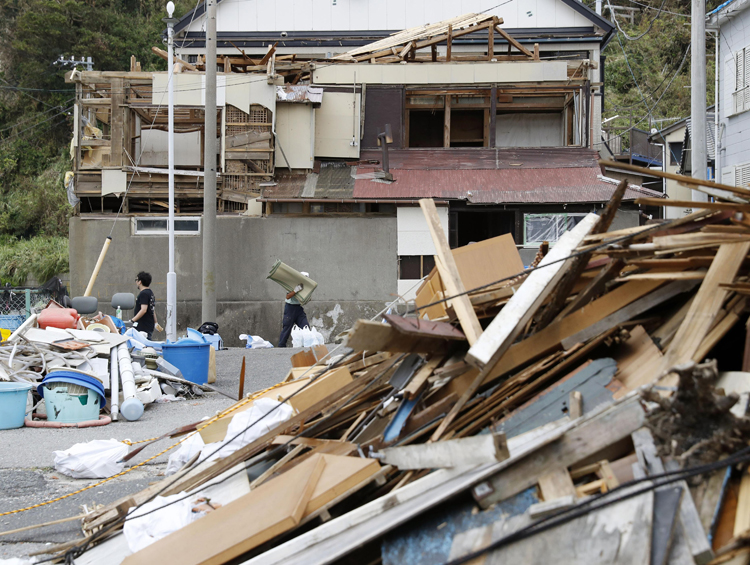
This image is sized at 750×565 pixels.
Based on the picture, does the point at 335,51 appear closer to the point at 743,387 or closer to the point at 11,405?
the point at 11,405

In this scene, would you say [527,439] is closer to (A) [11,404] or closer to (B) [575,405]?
(B) [575,405]

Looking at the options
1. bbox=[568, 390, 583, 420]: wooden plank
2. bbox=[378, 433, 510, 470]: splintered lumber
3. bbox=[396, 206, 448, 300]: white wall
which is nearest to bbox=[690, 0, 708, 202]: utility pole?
bbox=[396, 206, 448, 300]: white wall

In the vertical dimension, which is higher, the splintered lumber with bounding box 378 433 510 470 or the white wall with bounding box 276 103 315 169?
the white wall with bounding box 276 103 315 169

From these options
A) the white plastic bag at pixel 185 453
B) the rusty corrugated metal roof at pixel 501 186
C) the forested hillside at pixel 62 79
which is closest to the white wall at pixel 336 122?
the rusty corrugated metal roof at pixel 501 186

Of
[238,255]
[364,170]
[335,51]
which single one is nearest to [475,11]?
[335,51]

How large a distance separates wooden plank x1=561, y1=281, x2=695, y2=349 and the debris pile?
0.03 ft

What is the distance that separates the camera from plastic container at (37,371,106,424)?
843 cm

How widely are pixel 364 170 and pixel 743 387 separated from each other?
17.8 m

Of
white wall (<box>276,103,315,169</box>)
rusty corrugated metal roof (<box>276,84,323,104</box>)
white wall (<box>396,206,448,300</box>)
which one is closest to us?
white wall (<box>396,206,448,300</box>)

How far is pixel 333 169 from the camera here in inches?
822

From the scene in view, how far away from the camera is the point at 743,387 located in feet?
11.2

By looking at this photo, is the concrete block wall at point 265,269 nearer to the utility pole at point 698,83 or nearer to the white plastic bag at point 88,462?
the utility pole at point 698,83

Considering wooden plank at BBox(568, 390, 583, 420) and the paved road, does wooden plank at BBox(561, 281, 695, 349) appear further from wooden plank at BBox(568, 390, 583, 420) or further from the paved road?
the paved road

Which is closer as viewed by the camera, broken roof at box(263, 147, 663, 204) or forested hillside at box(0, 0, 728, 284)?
broken roof at box(263, 147, 663, 204)
